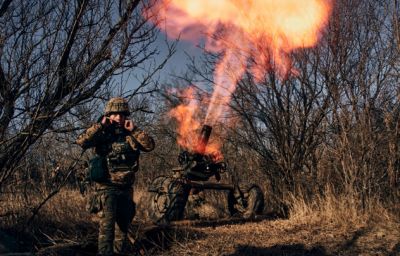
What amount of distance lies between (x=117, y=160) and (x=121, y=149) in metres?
0.16

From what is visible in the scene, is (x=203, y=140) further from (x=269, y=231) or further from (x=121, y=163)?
(x=121, y=163)

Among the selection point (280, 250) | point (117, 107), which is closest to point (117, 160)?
point (117, 107)

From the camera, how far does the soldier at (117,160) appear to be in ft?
19.8

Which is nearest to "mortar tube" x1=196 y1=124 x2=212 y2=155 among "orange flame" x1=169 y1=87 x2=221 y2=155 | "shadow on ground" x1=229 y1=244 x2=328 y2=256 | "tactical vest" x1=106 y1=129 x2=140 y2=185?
"orange flame" x1=169 y1=87 x2=221 y2=155

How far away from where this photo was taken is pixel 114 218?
5867mm

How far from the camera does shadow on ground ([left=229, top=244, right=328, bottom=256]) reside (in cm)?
659

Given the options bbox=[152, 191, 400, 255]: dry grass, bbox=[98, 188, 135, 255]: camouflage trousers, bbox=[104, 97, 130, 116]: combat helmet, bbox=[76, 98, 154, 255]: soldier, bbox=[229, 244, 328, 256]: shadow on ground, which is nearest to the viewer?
bbox=[98, 188, 135, 255]: camouflage trousers

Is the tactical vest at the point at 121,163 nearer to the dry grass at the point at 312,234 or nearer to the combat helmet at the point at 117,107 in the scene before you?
the combat helmet at the point at 117,107

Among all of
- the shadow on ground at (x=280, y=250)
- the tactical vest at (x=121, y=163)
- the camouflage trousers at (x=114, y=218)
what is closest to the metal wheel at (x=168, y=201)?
the shadow on ground at (x=280, y=250)

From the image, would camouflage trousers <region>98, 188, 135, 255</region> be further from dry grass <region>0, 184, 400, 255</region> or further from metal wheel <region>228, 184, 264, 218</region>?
metal wheel <region>228, 184, 264, 218</region>

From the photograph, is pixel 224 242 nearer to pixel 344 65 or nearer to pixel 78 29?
pixel 78 29

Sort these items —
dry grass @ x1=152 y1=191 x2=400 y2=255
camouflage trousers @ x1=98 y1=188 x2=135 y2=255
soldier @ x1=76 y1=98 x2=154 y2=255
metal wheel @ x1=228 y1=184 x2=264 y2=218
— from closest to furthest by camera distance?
camouflage trousers @ x1=98 y1=188 x2=135 y2=255 → soldier @ x1=76 y1=98 x2=154 y2=255 → dry grass @ x1=152 y1=191 x2=400 y2=255 → metal wheel @ x1=228 y1=184 x2=264 y2=218

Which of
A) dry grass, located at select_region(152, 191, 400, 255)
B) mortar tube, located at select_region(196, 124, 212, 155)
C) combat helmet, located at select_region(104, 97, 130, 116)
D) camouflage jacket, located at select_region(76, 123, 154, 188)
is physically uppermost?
mortar tube, located at select_region(196, 124, 212, 155)

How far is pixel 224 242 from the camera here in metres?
7.41
